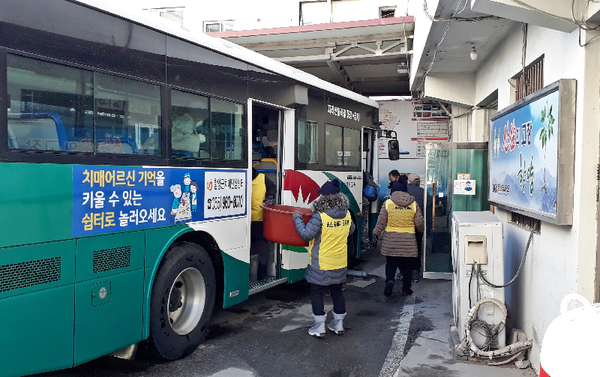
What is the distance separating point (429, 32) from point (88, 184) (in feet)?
15.3

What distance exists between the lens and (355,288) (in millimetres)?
8320

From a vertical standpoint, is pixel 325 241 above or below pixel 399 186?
below

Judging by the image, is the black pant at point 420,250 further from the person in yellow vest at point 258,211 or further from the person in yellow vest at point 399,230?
the person in yellow vest at point 258,211

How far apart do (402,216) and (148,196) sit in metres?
4.14

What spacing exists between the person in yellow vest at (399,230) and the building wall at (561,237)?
1767 mm

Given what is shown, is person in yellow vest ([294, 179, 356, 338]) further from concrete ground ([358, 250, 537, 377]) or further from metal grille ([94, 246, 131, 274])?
metal grille ([94, 246, 131, 274])

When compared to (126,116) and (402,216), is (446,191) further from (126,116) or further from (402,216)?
(126,116)

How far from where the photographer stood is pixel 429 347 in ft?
17.8

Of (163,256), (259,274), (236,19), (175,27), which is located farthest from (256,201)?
(236,19)

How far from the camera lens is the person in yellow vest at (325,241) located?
571 centimetres

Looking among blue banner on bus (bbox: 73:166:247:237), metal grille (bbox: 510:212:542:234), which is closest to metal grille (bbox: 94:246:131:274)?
blue banner on bus (bbox: 73:166:247:237)

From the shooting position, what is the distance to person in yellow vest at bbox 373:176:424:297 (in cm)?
754

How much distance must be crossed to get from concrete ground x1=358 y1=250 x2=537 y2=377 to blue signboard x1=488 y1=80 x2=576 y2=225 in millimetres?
1507

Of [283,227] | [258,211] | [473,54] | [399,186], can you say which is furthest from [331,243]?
[473,54]
